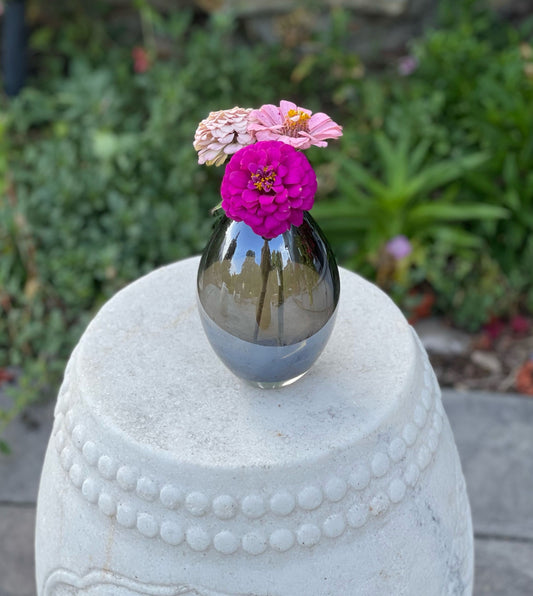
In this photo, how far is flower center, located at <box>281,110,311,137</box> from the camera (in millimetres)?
1284

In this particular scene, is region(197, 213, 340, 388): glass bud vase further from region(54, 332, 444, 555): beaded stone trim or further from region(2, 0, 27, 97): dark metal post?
region(2, 0, 27, 97): dark metal post

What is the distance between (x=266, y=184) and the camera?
1.23 meters

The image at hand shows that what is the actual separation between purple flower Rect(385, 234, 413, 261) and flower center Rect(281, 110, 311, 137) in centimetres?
152

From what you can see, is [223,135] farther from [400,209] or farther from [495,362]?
[495,362]

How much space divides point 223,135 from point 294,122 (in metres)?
0.12

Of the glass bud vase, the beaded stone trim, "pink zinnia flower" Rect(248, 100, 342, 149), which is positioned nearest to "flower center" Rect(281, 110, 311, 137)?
"pink zinnia flower" Rect(248, 100, 342, 149)

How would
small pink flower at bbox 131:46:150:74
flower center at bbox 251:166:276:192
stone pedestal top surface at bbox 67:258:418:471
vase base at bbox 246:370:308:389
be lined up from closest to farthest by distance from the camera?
flower center at bbox 251:166:276:192, stone pedestal top surface at bbox 67:258:418:471, vase base at bbox 246:370:308:389, small pink flower at bbox 131:46:150:74

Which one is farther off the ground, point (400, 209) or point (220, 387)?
point (220, 387)

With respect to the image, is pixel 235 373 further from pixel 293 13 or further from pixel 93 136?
pixel 293 13

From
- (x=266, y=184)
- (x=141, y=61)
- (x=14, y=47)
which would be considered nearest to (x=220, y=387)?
(x=266, y=184)

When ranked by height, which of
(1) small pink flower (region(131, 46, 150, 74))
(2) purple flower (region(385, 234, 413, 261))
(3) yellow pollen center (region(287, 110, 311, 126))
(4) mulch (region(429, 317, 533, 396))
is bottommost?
(4) mulch (region(429, 317, 533, 396))

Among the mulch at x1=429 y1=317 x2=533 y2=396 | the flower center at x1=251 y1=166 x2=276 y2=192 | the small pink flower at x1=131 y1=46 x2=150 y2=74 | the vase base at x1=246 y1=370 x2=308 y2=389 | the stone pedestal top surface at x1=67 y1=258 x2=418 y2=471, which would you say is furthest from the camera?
the small pink flower at x1=131 y1=46 x2=150 y2=74

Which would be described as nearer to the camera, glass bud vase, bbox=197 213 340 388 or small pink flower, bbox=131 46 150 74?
glass bud vase, bbox=197 213 340 388

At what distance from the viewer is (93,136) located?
10.0 ft
